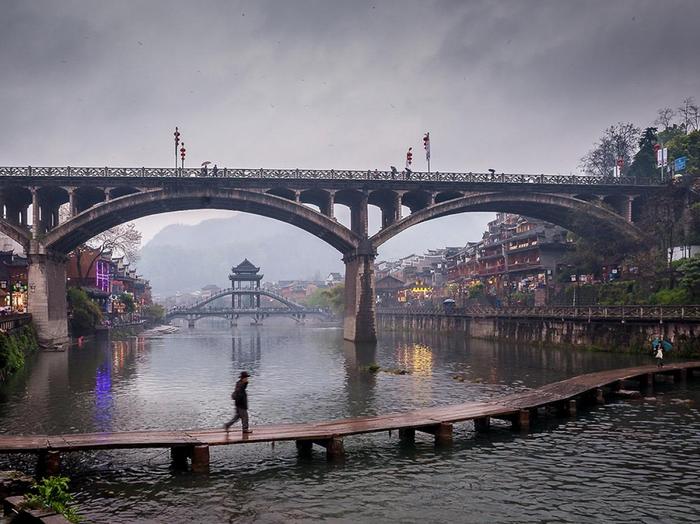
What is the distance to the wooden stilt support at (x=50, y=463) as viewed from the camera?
17.2 meters

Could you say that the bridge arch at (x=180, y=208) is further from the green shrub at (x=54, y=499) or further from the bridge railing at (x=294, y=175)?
the green shrub at (x=54, y=499)

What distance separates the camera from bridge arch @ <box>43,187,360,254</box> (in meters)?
62.8

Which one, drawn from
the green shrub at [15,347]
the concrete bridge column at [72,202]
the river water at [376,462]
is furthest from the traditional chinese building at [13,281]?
the river water at [376,462]

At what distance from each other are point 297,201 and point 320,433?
49.8 metres

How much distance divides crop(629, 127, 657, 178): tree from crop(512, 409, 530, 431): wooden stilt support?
241 feet

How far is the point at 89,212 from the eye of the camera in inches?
2466

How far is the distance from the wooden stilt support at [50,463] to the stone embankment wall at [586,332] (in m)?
41.6

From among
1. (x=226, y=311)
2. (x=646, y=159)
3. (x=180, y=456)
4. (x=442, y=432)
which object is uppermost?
(x=646, y=159)

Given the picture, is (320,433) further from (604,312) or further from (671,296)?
(671,296)

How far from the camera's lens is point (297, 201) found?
6750cm

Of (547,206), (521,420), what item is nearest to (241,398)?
(521,420)

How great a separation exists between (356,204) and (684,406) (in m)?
48.4

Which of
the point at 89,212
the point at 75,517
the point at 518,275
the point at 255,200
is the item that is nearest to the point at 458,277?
the point at 518,275

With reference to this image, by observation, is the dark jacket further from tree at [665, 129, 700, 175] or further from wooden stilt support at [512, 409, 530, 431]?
tree at [665, 129, 700, 175]
